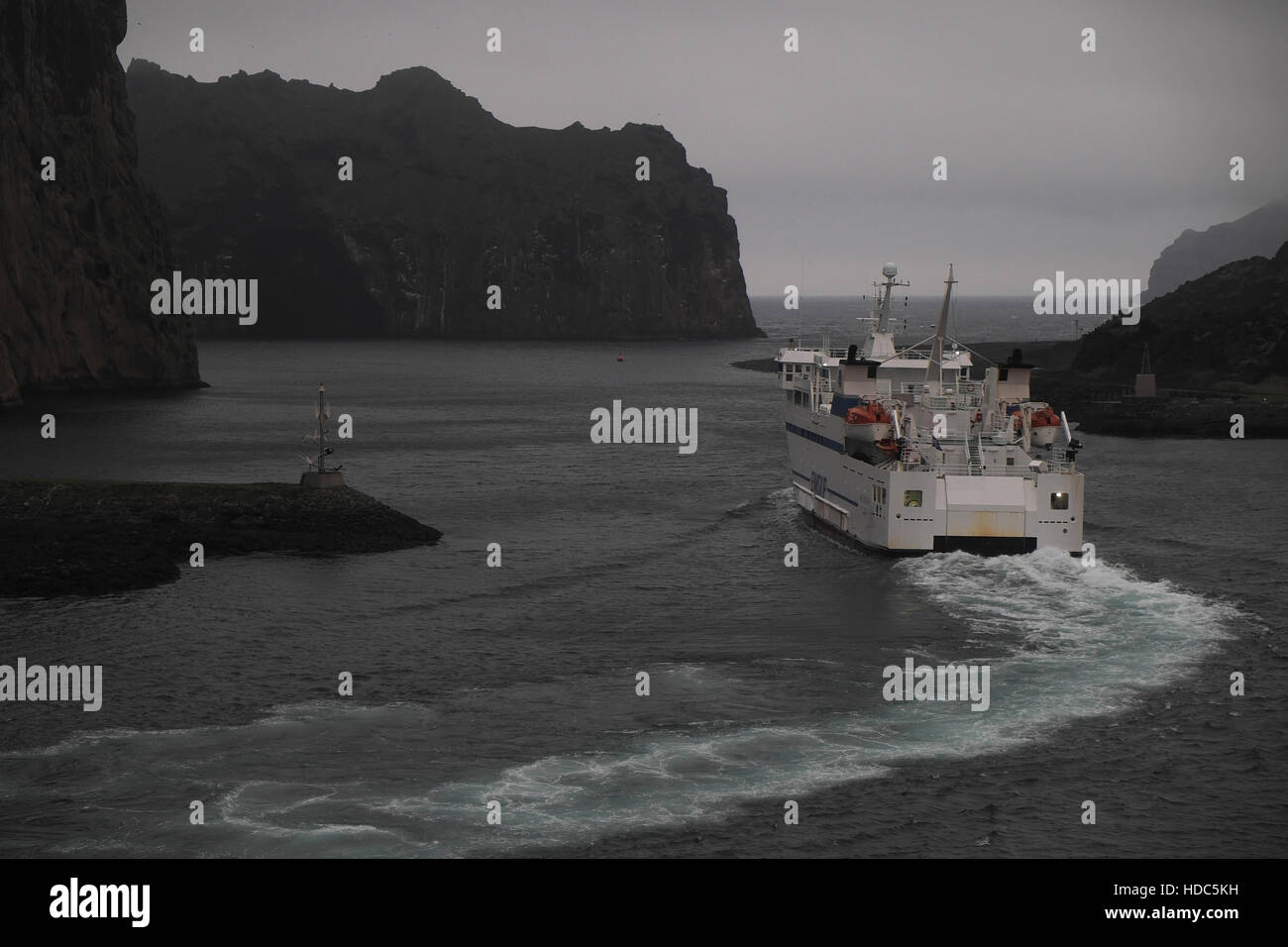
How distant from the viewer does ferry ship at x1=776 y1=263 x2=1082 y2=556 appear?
54344 millimetres

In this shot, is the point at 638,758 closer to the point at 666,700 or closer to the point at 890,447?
the point at 666,700

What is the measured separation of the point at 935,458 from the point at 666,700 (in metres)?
22.7

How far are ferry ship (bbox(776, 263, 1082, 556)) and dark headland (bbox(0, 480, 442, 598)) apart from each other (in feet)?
58.5

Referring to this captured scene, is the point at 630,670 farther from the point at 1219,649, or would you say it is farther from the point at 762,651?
the point at 1219,649

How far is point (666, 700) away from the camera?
127ft

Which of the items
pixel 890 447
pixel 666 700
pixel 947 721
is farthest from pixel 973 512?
pixel 666 700

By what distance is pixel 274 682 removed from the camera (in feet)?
133

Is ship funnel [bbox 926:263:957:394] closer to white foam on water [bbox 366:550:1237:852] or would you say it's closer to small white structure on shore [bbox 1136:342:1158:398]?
white foam on water [bbox 366:550:1237:852]

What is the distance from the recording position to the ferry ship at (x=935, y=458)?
5434cm

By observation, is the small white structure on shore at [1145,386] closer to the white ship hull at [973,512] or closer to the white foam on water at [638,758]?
the white ship hull at [973,512]

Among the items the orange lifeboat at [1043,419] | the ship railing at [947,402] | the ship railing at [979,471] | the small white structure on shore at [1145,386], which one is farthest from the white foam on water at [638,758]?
the small white structure on shore at [1145,386]

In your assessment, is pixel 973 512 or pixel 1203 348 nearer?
pixel 973 512

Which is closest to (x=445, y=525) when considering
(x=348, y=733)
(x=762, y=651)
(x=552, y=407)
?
(x=762, y=651)
